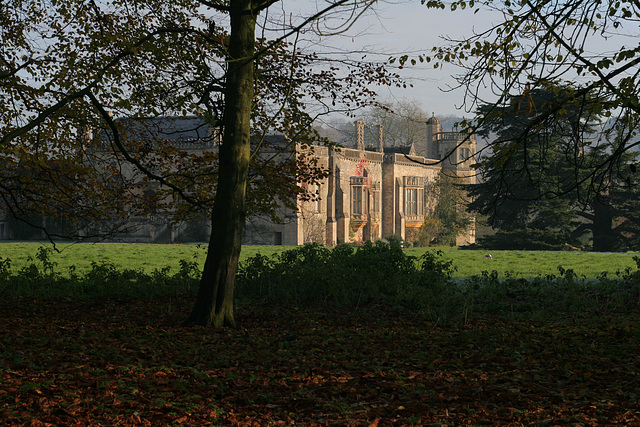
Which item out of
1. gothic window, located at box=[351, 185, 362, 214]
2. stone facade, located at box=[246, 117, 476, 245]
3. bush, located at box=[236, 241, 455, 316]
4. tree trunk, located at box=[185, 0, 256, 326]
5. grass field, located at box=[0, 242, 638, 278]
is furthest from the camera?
gothic window, located at box=[351, 185, 362, 214]

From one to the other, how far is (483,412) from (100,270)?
1001 centimetres

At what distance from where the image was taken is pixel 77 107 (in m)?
9.75

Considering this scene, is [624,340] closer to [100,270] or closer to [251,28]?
[251,28]

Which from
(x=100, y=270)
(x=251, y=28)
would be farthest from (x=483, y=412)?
(x=100, y=270)

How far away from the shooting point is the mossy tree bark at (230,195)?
8.42 metres

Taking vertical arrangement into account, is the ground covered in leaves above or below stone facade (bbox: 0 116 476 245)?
below

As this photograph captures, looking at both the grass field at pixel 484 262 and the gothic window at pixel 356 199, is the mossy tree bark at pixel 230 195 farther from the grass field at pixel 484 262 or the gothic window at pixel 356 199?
the gothic window at pixel 356 199

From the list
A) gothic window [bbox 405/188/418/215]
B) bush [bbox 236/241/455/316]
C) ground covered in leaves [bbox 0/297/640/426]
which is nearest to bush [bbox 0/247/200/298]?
bush [bbox 236/241/455/316]

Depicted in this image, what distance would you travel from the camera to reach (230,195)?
331 inches

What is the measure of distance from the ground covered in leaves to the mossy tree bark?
1.47 ft

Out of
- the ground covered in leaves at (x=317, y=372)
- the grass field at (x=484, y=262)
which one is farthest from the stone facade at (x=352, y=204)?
the ground covered in leaves at (x=317, y=372)

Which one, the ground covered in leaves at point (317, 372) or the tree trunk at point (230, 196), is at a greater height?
the tree trunk at point (230, 196)

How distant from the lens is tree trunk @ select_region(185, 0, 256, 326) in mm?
8422

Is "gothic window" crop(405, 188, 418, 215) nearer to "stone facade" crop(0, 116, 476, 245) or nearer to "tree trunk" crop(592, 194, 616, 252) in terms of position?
"stone facade" crop(0, 116, 476, 245)
